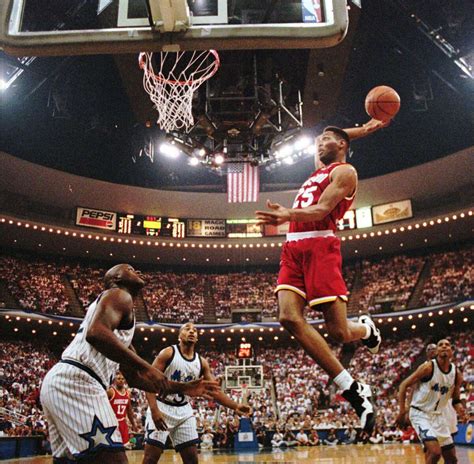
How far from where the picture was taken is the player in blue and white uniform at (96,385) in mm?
3057

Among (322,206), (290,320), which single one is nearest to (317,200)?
(322,206)

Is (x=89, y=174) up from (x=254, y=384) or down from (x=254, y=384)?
up

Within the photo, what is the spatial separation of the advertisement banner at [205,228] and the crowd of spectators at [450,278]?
11.2m

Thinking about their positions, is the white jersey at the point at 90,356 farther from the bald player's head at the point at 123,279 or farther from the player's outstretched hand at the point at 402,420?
the player's outstretched hand at the point at 402,420

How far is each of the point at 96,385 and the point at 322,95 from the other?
58.1ft

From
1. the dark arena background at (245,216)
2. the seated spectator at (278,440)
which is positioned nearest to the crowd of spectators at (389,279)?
the dark arena background at (245,216)

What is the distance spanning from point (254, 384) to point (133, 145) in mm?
12294

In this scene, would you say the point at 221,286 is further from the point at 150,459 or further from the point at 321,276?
the point at 321,276

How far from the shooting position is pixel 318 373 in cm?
2508

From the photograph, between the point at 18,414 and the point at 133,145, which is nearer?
the point at 18,414

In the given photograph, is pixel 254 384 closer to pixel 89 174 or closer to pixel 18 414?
pixel 18 414

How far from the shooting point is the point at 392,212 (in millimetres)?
27125

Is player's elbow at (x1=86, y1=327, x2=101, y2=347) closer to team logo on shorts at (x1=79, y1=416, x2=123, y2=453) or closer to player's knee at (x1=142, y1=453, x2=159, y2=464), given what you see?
team logo on shorts at (x1=79, y1=416, x2=123, y2=453)

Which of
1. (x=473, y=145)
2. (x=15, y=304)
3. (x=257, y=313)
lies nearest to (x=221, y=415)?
(x=257, y=313)
